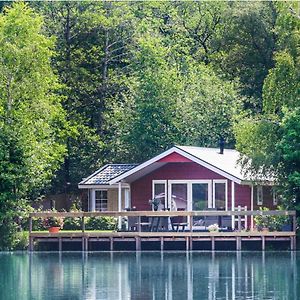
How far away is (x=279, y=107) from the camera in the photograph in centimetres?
4481

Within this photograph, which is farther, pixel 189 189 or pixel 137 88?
pixel 137 88

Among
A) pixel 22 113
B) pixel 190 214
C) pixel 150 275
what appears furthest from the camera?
pixel 22 113

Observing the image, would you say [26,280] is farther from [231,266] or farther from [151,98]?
[151,98]

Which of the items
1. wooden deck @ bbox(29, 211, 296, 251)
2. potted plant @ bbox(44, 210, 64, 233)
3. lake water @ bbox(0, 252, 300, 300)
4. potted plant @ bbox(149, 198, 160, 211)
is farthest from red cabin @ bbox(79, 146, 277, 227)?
lake water @ bbox(0, 252, 300, 300)

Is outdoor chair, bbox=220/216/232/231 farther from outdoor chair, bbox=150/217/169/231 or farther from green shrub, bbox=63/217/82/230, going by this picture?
green shrub, bbox=63/217/82/230

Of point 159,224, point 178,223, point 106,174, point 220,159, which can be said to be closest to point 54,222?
point 106,174

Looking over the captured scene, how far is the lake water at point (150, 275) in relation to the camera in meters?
30.8

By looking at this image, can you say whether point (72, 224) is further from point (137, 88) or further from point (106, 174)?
point (137, 88)

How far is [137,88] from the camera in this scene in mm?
56625

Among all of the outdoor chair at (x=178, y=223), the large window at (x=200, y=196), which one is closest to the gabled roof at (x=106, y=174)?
the large window at (x=200, y=196)

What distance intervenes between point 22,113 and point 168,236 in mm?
9625

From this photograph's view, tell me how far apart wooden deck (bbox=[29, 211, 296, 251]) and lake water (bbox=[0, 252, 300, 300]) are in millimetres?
687

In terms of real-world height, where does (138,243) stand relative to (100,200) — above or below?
below

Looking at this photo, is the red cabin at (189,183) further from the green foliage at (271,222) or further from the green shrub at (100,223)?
the green foliage at (271,222)
